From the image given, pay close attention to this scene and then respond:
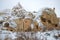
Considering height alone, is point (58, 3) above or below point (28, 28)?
above

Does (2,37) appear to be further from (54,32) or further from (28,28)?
(54,32)

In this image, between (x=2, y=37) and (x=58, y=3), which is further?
(x=58, y=3)

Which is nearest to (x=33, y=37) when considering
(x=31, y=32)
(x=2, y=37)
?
(x=31, y=32)

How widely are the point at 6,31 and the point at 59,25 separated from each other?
76cm

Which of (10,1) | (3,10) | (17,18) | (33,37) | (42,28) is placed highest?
(10,1)

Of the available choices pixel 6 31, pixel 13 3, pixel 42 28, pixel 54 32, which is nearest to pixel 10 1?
pixel 13 3

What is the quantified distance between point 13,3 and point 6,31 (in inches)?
16.4

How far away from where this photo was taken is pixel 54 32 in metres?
1.81

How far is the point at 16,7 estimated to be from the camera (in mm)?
1849

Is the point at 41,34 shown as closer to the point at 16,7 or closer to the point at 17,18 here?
the point at 17,18

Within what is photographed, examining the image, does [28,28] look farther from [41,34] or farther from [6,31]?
[6,31]

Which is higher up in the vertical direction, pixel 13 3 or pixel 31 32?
pixel 13 3

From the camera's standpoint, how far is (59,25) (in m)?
1.83

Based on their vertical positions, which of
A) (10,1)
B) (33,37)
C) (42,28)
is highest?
(10,1)
